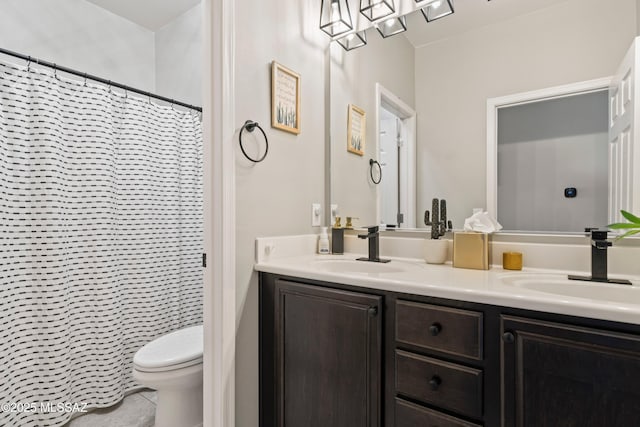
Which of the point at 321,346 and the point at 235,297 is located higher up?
the point at 235,297

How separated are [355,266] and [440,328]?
0.62 m

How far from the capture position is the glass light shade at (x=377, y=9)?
160cm

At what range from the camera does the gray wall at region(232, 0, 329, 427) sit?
1377 millimetres

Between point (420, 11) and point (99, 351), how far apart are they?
8.59ft

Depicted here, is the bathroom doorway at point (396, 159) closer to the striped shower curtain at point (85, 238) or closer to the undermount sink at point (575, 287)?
the undermount sink at point (575, 287)

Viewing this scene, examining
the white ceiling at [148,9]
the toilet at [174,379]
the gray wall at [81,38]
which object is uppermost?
the white ceiling at [148,9]

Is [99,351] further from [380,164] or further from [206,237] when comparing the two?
[380,164]

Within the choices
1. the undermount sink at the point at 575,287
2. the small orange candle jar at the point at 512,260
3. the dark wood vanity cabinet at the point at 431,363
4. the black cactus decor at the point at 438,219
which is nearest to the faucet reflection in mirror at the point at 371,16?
the black cactus decor at the point at 438,219

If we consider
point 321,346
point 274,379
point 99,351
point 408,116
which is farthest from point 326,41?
point 99,351

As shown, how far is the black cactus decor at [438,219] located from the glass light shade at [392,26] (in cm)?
91

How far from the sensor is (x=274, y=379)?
1.38 m

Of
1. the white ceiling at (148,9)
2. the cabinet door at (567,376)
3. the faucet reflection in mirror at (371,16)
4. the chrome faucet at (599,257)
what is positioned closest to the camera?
the cabinet door at (567,376)

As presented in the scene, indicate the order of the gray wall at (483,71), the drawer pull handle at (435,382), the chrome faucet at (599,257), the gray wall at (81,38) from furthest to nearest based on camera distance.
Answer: the gray wall at (81,38) < the gray wall at (483,71) < the chrome faucet at (599,257) < the drawer pull handle at (435,382)

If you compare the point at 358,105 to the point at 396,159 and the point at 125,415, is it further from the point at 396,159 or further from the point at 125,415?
the point at 125,415
